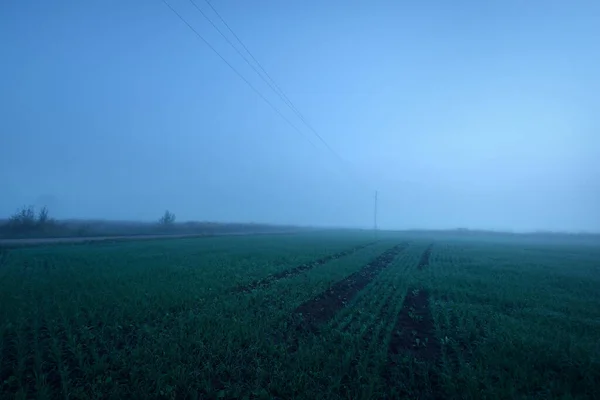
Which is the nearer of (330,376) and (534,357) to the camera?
(330,376)

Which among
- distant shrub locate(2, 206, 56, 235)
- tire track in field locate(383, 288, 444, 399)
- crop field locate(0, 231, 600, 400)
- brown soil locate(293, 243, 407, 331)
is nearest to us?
crop field locate(0, 231, 600, 400)

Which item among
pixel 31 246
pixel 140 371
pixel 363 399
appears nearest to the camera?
pixel 363 399

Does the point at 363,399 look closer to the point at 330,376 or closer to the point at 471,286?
the point at 330,376

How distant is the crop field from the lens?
5.97m

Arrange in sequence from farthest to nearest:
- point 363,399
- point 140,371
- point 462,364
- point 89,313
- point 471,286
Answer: point 471,286
point 89,313
point 462,364
point 140,371
point 363,399

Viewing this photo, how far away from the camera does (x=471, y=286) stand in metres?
16.4

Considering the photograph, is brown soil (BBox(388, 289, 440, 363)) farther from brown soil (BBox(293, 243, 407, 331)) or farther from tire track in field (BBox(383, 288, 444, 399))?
brown soil (BBox(293, 243, 407, 331))

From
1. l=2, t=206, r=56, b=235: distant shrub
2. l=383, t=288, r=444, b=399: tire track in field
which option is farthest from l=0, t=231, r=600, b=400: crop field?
l=2, t=206, r=56, b=235: distant shrub

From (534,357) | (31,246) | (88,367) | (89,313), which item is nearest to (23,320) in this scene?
(89,313)

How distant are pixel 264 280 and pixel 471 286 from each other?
498 inches

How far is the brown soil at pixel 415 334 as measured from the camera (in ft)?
25.9

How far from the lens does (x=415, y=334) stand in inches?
364

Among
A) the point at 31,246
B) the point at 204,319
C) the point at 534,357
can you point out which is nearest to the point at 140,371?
the point at 204,319

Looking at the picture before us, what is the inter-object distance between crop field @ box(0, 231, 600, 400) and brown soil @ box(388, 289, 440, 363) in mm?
60
